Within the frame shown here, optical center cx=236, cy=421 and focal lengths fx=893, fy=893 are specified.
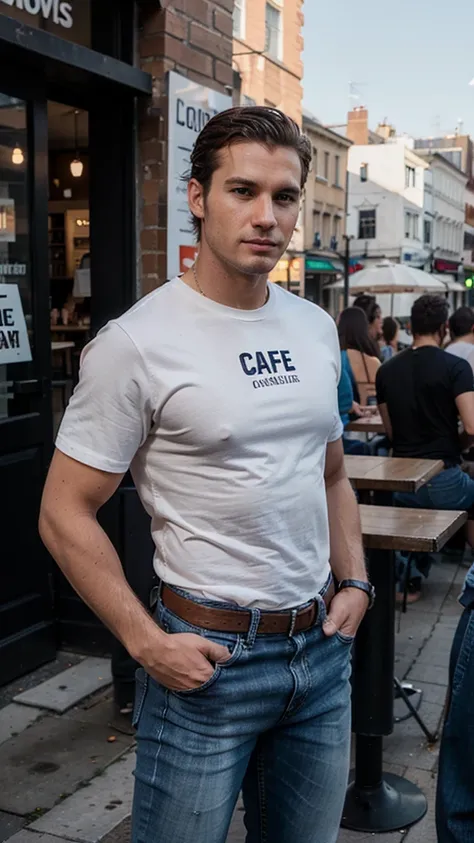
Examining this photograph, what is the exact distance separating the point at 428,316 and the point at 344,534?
11.2 feet

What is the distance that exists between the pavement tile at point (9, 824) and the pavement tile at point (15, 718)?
22.2 inches

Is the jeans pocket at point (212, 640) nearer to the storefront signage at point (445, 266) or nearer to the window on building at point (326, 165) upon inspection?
the window on building at point (326, 165)

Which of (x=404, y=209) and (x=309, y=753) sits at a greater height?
(x=404, y=209)

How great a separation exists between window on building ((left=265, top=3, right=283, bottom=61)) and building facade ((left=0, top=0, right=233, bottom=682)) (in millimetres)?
26818

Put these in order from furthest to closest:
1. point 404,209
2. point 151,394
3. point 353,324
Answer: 1. point 404,209
2. point 353,324
3. point 151,394

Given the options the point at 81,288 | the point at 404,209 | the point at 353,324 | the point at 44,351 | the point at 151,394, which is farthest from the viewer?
the point at 404,209

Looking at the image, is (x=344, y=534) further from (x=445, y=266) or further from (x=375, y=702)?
(x=445, y=266)

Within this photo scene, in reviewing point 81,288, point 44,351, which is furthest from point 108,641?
point 81,288

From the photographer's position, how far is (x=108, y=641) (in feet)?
13.7

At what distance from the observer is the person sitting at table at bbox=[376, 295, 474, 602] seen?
5211mm

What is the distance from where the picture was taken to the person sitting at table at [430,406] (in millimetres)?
5211

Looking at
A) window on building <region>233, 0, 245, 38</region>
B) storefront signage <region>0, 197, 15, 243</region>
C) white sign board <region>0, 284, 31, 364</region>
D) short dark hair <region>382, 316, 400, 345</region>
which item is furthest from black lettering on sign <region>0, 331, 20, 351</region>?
window on building <region>233, 0, 245, 38</region>

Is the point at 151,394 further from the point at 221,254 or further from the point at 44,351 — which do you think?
the point at 44,351

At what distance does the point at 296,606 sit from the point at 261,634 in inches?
3.6
